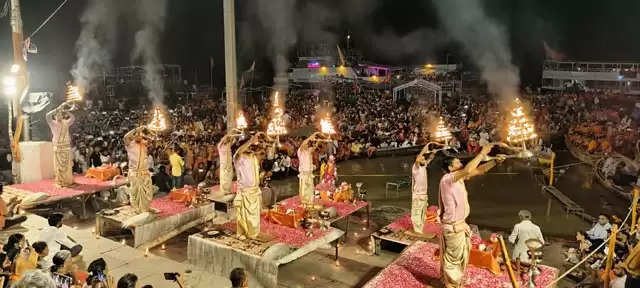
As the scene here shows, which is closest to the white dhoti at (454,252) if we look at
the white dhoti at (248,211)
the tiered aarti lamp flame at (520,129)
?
the tiered aarti lamp flame at (520,129)

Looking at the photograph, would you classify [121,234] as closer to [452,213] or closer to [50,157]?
[50,157]

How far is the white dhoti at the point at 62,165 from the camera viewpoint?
42.8 feet

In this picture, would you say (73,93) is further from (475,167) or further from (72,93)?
(475,167)

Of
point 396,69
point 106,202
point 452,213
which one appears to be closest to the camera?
point 452,213

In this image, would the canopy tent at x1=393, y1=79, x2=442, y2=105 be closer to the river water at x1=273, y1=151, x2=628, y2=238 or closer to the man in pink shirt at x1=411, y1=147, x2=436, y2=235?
the river water at x1=273, y1=151, x2=628, y2=238

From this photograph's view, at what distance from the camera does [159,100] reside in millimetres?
37188

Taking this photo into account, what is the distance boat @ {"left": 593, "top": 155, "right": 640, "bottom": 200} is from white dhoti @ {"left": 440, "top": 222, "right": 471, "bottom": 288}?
30.1ft

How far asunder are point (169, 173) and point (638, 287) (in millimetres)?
12845

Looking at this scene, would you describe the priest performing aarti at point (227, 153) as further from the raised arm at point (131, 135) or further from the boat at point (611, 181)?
the boat at point (611, 181)

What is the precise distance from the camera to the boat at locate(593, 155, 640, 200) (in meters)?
13.8

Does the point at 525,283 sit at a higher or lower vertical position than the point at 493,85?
lower

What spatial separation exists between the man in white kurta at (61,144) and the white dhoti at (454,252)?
1096 cm

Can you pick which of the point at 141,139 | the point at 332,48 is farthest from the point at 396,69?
the point at 141,139

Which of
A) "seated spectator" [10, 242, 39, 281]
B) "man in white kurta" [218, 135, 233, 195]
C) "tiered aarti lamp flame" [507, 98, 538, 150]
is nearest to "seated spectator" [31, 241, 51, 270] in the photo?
"seated spectator" [10, 242, 39, 281]
